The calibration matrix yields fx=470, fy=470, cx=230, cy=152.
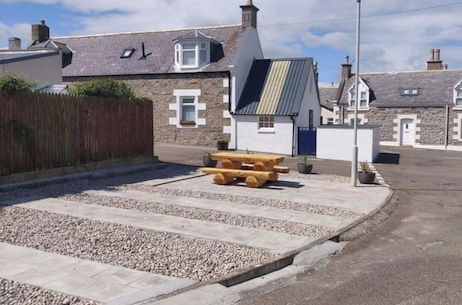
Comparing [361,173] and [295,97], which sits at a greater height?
[295,97]

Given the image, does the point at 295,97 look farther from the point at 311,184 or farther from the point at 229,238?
the point at 229,238

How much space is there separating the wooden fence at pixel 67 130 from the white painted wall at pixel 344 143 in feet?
34.2

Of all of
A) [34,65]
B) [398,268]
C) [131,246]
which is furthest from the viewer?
[34,65]

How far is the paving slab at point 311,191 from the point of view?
11.8 metres

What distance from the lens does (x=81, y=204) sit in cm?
1030

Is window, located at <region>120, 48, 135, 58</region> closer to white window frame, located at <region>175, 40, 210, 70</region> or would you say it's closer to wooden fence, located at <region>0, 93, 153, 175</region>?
white window frame, located at <region>175, 40, 210, 70</region>

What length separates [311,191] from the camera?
13.4m

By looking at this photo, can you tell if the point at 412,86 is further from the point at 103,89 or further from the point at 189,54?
the point at 103,89

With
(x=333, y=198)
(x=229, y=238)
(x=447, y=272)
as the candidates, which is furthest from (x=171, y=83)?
(x=447, y=272)

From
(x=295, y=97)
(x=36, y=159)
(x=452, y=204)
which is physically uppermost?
(x=295, y=97)

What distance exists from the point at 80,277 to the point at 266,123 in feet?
69.7

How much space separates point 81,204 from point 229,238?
13.1ft

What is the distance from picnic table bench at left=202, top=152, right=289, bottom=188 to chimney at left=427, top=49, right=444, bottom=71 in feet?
115

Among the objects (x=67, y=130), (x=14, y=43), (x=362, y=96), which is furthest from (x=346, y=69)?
(x=67, y=130)
